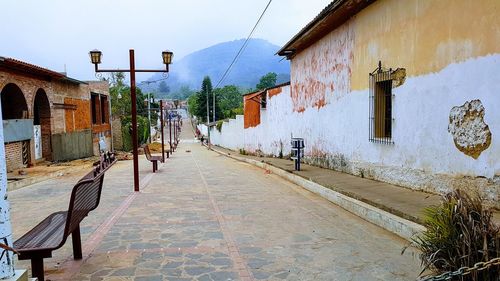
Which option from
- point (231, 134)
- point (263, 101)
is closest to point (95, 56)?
point (263, 101)

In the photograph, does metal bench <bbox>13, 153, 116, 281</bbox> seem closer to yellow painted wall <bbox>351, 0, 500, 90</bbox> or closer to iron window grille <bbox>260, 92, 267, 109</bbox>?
yellow painted wall <bbox>351, 0, 500, 90</bbox>

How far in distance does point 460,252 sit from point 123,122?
118 ft

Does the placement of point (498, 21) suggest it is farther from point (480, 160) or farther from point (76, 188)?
point (76, 188)

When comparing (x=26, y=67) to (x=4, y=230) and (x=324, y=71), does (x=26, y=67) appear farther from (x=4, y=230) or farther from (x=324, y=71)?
(x=4, y=230)

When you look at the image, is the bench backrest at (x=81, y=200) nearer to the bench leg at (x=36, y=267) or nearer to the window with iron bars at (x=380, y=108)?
the bench leg at (x=36, y=267)

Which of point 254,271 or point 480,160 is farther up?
point 480,160

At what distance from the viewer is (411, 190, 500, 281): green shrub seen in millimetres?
3252

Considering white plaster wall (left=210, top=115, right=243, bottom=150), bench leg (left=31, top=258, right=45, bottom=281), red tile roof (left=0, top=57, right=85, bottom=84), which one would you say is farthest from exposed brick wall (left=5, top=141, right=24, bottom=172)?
white plaster wall (left=210, top=115, right=243, bottom=150)

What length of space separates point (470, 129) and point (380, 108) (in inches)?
115

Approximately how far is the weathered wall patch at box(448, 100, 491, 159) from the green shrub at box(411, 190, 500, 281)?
232cm

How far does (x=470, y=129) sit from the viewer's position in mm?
5762

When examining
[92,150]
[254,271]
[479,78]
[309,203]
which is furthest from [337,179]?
[92,150]

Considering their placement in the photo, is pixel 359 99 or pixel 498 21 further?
pixel 359 99

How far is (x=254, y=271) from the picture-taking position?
161 inches
